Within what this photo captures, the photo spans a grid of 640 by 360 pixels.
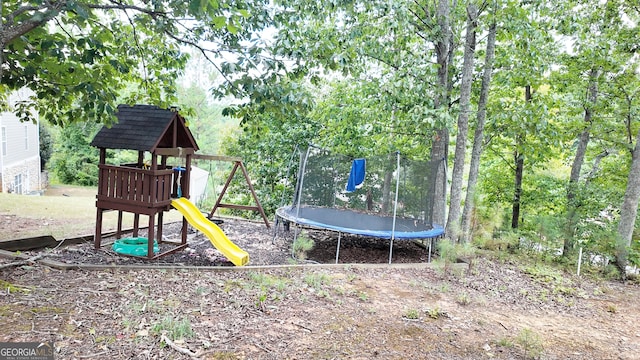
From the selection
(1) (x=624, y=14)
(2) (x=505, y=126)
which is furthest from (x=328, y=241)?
(1) (x=624, y=14)

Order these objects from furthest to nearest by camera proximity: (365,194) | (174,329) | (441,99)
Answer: (365,194) < (441,99) < (174,329)

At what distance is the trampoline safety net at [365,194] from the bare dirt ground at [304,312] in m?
1.68

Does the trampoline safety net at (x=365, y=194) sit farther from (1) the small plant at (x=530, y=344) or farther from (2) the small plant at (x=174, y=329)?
(2) the small plant at (x=174, y=329)

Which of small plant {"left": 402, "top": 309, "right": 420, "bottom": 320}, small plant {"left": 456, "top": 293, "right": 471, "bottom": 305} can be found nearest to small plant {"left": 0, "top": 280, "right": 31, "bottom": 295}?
small plant {"left": 402, "top": 309, "right": 420, "bottom": 320}

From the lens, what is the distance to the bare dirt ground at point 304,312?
295cm

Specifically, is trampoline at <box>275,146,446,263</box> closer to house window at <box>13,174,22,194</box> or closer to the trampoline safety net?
the trampoline safety net

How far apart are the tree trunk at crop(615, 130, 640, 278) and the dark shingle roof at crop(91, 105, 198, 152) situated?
823 cm

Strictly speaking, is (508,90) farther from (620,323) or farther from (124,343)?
(124,343)

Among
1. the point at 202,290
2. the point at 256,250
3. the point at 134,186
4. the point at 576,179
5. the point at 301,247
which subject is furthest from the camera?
the point at 576,179

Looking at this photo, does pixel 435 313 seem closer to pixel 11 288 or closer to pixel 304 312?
pixel 304 312

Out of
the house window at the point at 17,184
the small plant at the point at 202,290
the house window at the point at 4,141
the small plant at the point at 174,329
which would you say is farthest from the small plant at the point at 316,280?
the house window at the point at 17,184

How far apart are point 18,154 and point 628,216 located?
794 inches

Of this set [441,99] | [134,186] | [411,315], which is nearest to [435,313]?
[411,315]

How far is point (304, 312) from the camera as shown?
3789mm
